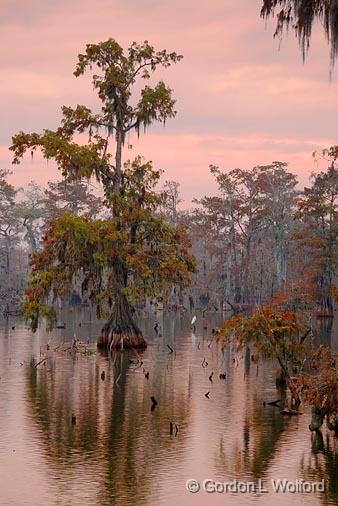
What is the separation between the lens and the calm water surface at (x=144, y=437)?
1986 cm

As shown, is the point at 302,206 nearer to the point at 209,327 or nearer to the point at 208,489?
the point at 209,327

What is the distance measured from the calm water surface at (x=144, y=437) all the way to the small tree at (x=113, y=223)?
6.71 m

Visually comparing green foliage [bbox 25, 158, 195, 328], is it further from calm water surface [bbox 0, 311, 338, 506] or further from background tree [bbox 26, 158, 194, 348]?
calm water surface [bbox 0, 311, 338, 506]

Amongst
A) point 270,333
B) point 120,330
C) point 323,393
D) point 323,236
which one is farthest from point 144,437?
point 323,236

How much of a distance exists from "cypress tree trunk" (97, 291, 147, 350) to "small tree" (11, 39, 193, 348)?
0.06 metres

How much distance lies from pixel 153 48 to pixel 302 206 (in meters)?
32.8

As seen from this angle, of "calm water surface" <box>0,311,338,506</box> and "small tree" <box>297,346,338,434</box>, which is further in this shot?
"small tree" <box>297,346,338,434</box>

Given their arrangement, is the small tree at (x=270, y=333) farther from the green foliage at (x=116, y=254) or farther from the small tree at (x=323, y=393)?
the green foliage at (x=116, y=254)

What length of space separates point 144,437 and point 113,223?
2429 centimetres

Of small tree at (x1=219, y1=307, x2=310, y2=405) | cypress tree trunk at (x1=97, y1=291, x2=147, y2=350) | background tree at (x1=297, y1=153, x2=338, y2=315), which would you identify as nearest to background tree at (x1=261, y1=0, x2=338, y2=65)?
small tree at (x1=219, y1=307, x2=310, y2=405)

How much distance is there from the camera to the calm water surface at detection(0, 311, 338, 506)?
65.2ft

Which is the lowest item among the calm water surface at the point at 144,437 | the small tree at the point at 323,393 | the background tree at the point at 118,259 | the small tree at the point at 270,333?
the calm water surface at the point at 144,437

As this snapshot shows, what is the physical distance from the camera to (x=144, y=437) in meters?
25.4

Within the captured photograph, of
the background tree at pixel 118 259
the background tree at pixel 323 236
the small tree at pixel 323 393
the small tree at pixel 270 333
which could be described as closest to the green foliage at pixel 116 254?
the background tree at pixel 118 259
